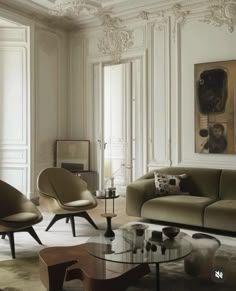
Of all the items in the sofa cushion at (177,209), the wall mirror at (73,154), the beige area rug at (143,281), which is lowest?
the beige area rug at (143,281)

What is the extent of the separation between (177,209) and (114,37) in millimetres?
3473

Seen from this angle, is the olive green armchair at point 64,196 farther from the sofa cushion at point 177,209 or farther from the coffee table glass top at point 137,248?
the coffee table glass top at point 137,248

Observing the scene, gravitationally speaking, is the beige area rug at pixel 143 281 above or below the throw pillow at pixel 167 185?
below

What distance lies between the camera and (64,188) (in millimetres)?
4684

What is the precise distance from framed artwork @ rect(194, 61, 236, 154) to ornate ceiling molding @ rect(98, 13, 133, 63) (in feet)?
4.74

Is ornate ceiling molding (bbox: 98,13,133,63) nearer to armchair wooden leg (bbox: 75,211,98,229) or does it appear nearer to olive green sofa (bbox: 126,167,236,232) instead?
olive green sofa (bbox: 126,167,236,232)

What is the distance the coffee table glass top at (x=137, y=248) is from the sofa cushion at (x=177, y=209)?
115cm

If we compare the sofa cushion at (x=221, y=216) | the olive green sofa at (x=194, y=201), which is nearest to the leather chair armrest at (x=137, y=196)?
the olive green sofa at (x=194, y=201)

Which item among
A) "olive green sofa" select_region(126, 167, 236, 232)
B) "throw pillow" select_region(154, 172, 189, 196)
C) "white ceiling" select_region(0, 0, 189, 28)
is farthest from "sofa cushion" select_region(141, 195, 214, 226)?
"white ceiling" select_region(0, 0, 189, 28)

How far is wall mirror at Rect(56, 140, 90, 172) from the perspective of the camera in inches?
260

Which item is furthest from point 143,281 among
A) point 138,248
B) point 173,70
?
point 173,70

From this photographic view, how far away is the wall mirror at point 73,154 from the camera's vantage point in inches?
260

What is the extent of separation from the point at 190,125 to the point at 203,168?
0.76 m

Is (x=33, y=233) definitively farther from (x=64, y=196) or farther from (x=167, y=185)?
(x=167, y=185)
